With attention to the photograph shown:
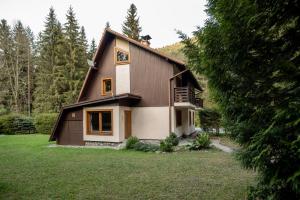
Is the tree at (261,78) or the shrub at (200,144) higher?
the tree at (261,78)

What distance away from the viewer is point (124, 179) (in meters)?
6.49

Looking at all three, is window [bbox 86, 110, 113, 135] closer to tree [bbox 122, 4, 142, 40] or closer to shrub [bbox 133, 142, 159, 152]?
shrub [bbox 133, 142, 159, 152]

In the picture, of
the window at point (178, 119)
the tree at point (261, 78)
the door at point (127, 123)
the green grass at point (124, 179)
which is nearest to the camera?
the tree at point (261, 78)

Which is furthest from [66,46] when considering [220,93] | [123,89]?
[220,93]

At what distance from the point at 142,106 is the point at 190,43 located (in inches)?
463

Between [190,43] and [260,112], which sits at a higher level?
[190,43]

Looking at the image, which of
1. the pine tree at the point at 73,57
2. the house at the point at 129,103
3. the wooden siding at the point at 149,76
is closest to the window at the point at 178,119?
the house at the point at 129,103

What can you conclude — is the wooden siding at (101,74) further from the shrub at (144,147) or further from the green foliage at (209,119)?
the green foliage at (209,119)

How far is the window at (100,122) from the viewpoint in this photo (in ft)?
46.4

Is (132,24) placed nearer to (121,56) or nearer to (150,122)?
(121,56)

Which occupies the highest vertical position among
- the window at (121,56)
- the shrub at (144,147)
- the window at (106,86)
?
the window at (121,56)

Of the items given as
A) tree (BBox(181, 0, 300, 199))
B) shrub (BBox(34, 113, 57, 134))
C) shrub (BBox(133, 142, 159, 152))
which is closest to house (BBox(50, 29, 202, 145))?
shrub (BBox(133, 142, 159, 152))

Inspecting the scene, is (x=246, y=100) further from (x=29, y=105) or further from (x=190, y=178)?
(x=29, y=105)

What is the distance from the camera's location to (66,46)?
29406mm
